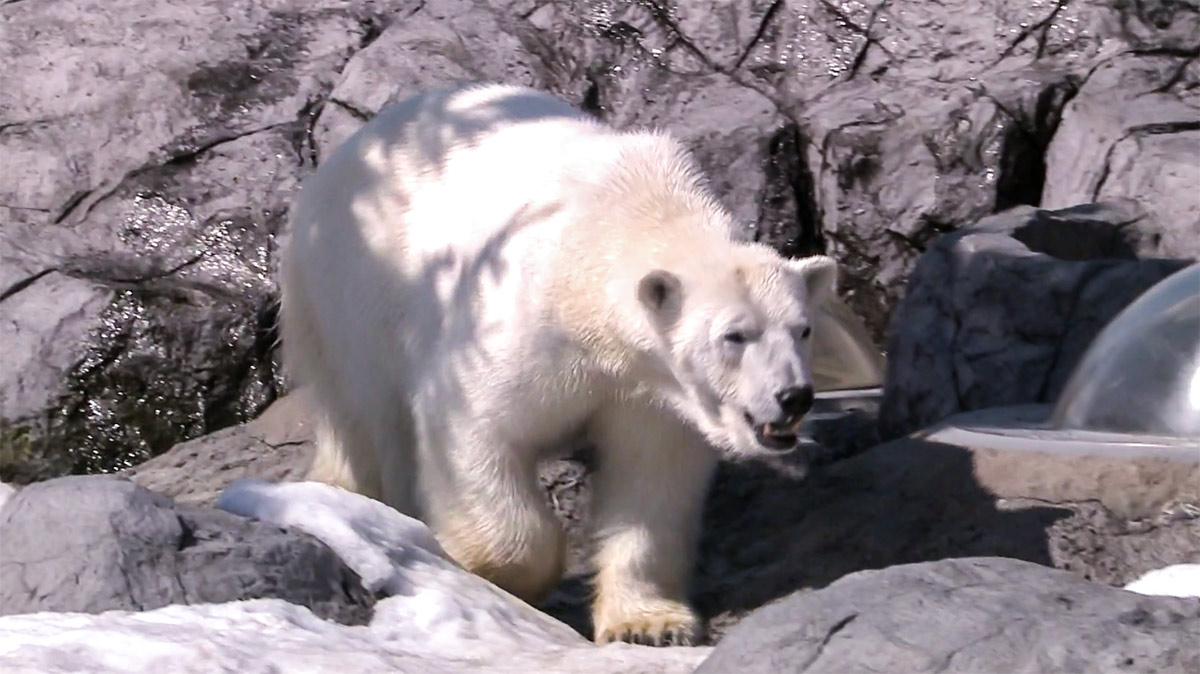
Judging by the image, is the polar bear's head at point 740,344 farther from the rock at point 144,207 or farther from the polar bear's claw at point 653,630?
the rock at point 144,207

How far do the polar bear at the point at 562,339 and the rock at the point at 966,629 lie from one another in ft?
4.33

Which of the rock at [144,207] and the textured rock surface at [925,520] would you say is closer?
the textured rock surface at [925,520]

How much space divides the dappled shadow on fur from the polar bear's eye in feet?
3.27

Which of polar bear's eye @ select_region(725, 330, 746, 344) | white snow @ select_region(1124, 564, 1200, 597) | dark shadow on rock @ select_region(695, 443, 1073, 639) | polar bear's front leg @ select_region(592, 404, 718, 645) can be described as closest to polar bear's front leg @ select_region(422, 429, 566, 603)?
polar bear's front leg @ select_region(592, 404, 718, 645)

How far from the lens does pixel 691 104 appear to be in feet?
29.9

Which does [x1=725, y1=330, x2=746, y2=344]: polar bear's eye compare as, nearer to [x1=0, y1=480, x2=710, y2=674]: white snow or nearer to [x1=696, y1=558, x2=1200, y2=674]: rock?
[x1=0, y1=480, x2=710, y2=674]: white snow

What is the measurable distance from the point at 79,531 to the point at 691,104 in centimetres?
546

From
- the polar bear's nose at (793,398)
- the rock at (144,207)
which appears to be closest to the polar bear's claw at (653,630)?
the polar bear's nose at (793,398)

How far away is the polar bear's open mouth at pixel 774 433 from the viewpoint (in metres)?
4.71

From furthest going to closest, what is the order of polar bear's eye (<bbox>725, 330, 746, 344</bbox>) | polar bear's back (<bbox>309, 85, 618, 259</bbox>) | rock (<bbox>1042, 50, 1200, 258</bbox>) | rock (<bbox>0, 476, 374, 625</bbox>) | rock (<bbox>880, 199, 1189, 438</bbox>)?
rock (<bbox>1042, 50, 1200, 258</bbox>) < rock (<bbox>880, 199, 1189, 438</bbox>) < polar bear's back (<bbox>309, 85, 618, 259</bbox>) < polar bear's eye (<bbox>725, 330, 746, 344</bbox>) < rock (<bbox>0, 476, 374, 625</bbox>)

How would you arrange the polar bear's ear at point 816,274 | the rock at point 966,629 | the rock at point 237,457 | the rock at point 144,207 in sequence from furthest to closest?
the rock at point 144,207, the rock at point 237,457, the polar bear's ear at point 816,274, the rock at point 966,629

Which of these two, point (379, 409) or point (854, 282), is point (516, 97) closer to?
point (379, 409)

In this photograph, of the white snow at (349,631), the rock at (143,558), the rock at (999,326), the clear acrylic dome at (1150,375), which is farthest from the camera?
the rock at (999,326)

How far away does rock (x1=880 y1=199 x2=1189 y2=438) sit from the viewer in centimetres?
688
